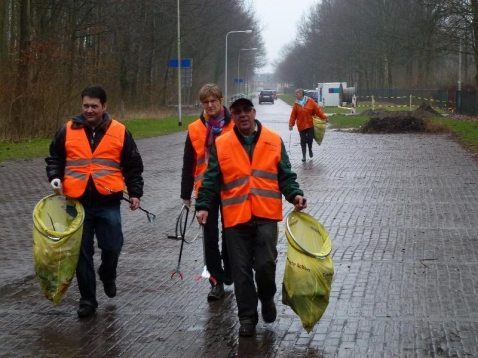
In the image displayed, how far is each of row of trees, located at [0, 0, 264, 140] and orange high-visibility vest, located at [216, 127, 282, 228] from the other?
21.8 metres

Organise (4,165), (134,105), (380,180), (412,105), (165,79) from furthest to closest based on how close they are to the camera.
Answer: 1. (412,105)
2. (165,79)
3. (134,105)
4. (4,165)
5. (380,180)

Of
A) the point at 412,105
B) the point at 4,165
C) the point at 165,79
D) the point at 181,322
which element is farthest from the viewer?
the point at 412,105

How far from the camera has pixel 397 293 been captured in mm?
7359

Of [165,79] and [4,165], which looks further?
[165,79]

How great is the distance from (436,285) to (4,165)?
14269 mm

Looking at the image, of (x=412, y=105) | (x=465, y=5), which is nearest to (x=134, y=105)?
(x=465, y=5)

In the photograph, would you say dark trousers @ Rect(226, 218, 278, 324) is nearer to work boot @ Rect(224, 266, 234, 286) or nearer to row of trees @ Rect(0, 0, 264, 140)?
work boot @ Rect(224, 266, 234, 286)

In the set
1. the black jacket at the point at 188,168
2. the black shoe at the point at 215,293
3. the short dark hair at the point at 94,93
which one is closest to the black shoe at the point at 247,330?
the black shoe at the point at 215,293

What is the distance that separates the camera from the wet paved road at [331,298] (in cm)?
591

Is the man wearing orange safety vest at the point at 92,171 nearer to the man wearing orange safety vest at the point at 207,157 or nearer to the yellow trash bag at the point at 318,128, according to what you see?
the man wearing orange safety vest at the point at 207,157

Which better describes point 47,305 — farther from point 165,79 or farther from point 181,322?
point 165,79

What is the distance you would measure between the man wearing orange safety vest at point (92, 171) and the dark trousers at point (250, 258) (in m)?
1.01

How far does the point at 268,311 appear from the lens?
6.38 meters

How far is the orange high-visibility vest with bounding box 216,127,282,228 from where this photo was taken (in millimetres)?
6117
